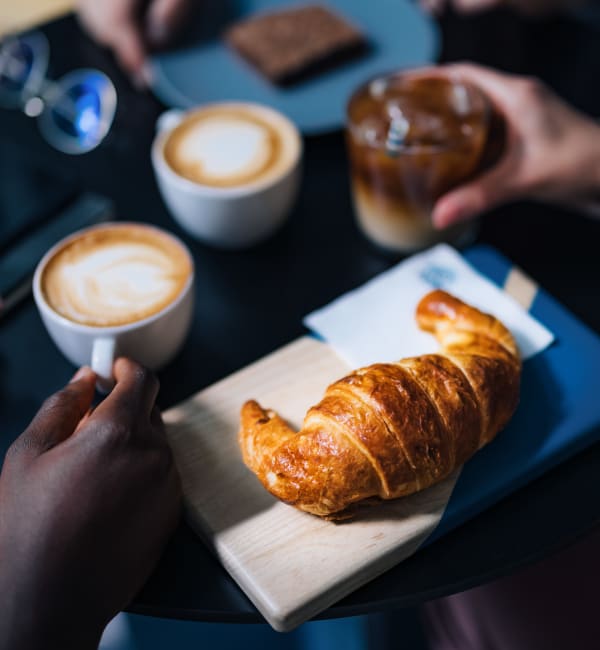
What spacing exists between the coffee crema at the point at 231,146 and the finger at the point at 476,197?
21 centimetres

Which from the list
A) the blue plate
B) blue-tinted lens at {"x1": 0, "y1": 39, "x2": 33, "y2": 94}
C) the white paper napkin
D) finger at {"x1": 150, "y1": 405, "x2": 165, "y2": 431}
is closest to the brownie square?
the blue plate

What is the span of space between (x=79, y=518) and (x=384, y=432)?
273mm

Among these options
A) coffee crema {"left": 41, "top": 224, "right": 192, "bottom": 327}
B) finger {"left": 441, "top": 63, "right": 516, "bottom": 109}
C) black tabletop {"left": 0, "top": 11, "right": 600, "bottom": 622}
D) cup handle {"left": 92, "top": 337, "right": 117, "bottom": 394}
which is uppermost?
finger {"left": 441, "top": 63, "right": 516, "bottom": 109}

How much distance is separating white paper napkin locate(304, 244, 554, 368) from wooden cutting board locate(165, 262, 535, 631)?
6cm

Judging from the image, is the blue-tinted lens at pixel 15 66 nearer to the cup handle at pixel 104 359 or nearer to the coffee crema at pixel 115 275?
the coffee crema at pixel 115 275

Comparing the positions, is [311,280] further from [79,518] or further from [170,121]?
[79,518]

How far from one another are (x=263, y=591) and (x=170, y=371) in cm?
33

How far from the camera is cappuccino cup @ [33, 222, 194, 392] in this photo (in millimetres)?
843

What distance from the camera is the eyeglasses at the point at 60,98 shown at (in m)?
1.27

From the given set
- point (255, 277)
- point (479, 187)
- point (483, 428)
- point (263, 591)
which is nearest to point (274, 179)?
point (255, 277)

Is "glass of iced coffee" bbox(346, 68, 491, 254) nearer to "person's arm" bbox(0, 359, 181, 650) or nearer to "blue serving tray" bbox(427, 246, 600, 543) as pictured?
"blue serving tray" bbox(427, 246, 600, 543)

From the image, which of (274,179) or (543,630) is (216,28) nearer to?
(274,179)

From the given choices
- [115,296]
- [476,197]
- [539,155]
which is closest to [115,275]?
[115,296]

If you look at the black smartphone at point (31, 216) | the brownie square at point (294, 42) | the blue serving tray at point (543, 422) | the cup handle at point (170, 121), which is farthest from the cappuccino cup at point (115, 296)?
the brownie square at point (294, 42)
